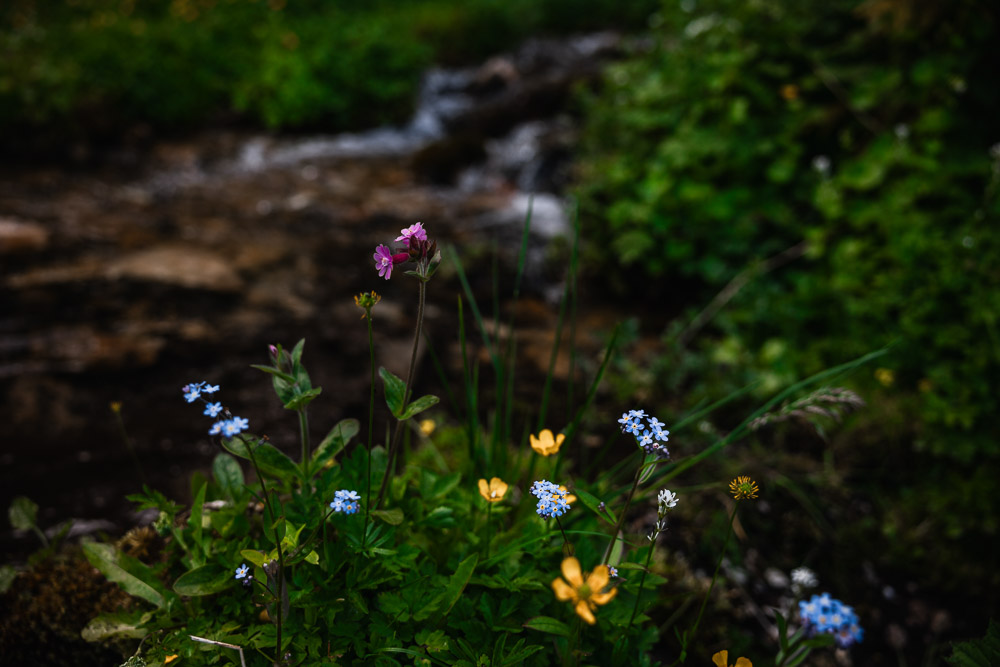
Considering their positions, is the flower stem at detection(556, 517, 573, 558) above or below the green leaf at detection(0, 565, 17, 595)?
above

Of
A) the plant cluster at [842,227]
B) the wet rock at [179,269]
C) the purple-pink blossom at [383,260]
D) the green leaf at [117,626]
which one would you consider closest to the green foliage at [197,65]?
the wet rock at [179,269]

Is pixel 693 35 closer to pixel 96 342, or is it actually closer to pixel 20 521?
pixel 96 342

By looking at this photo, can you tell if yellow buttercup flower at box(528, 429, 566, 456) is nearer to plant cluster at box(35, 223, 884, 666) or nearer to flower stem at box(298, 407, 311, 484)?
plant cluster at box(35, 223, 884, 666)

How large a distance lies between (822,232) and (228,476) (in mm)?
3211

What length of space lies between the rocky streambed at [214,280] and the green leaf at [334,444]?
1034 millimetres

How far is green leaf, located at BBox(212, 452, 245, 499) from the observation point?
1426 millimetres

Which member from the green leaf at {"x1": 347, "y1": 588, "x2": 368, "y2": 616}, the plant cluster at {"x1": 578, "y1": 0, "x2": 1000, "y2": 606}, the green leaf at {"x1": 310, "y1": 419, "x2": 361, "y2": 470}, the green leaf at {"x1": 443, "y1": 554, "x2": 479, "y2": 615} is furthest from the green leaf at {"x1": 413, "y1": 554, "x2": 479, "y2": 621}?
the plant cluster at {"x1": 578, "y1": 0, "x2": 1000, "y2": 606}

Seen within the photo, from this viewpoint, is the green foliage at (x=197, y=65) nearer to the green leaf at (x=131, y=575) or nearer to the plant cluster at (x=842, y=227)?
the plant cluster at (x=842, y=227)

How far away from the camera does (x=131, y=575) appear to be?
52.6 inches

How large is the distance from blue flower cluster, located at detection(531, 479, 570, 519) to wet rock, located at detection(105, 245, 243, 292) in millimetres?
3054

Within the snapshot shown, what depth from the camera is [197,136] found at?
6.85 m

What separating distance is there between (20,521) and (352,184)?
502 centimetres

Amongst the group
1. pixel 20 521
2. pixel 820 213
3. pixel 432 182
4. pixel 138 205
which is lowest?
pixel 432 182

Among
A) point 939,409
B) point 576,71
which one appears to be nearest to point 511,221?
point 939,409
